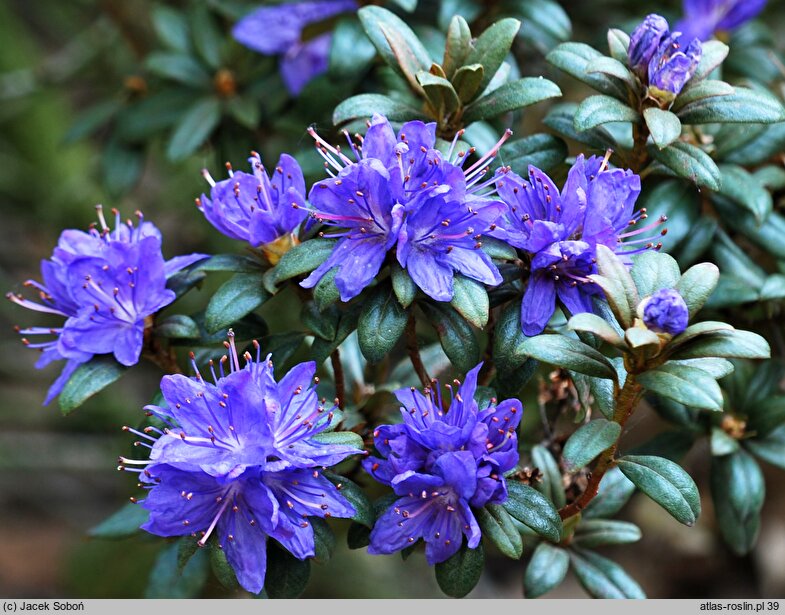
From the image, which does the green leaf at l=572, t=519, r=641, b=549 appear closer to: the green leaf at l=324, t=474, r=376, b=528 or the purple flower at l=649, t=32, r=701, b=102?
the green leaf at l=324, t=474, r=376, b=528

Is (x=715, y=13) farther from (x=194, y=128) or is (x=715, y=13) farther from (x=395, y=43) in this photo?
(x=194, y=128)

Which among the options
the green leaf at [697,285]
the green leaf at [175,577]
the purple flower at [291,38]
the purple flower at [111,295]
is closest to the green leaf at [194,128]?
the purple flower at [291,38]

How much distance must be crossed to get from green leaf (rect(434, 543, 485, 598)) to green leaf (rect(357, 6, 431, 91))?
728 mm

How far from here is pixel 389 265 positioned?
1268mm

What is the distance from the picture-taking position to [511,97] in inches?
55.4

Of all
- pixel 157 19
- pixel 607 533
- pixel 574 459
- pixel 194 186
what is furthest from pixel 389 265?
pixel 194 186

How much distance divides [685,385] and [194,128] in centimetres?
129

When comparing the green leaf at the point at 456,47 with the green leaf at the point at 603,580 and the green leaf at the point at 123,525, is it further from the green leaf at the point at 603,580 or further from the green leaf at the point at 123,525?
the green leaf at the point at 123,525

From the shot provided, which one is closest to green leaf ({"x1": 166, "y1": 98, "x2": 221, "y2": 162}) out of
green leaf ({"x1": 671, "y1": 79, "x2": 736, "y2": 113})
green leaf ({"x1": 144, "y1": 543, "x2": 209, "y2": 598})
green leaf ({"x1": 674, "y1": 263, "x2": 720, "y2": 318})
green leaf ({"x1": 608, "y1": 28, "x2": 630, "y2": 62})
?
green leaf ({"x1": 144, "y1": 543, "x2": 209, "y2": 598})

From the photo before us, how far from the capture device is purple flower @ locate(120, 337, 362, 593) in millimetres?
1148

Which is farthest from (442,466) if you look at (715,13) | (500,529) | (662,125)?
(715,13)

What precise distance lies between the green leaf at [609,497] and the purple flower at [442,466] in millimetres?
418

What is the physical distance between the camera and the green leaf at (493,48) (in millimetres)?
1415

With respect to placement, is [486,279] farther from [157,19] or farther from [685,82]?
[157,19]
